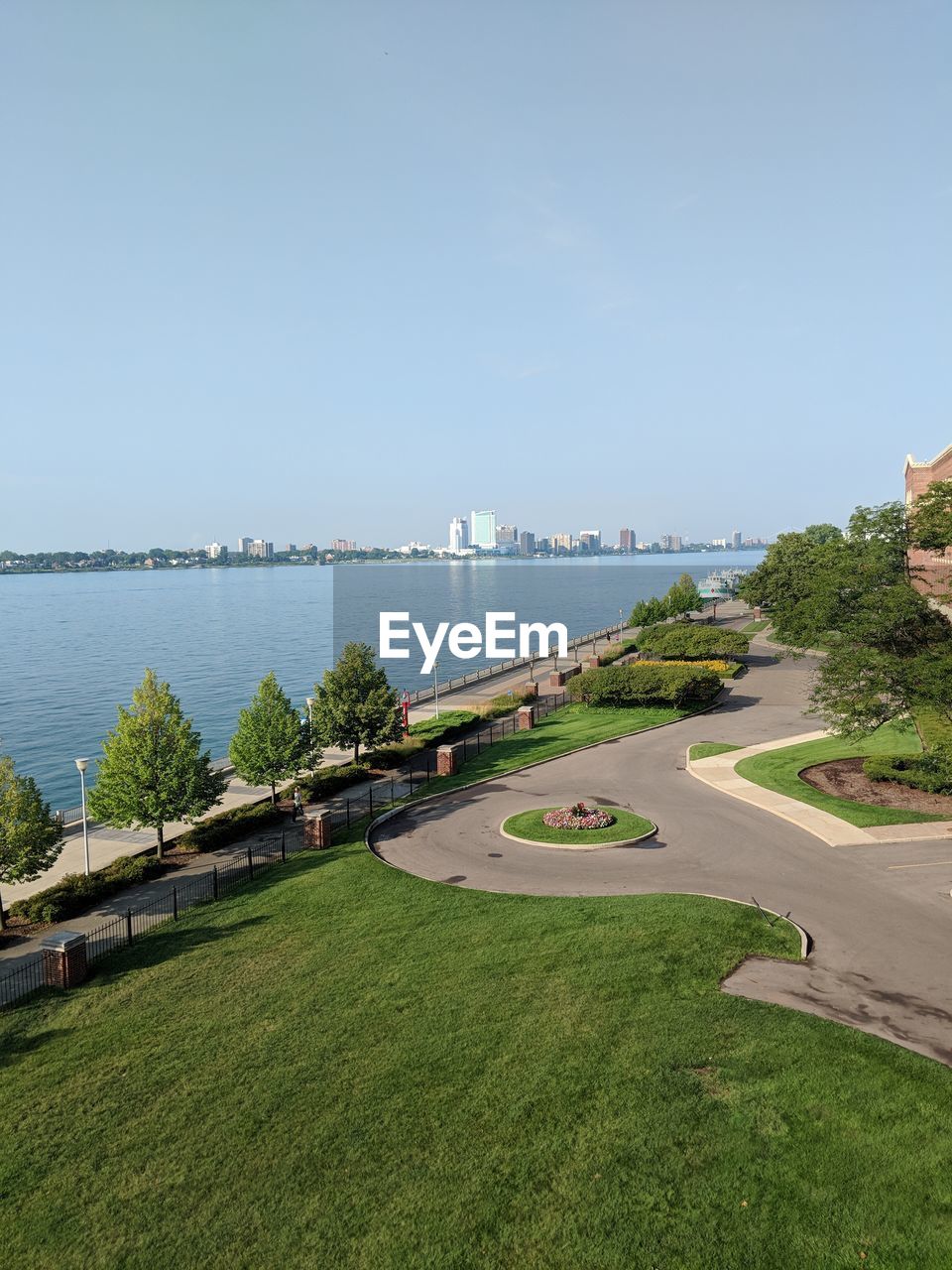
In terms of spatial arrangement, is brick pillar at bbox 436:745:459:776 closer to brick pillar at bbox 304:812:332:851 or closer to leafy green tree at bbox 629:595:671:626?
brick pillar at bbox 304:812:332:851

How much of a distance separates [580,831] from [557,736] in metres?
16.6

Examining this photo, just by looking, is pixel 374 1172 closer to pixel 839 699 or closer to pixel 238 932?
pixel 238 932

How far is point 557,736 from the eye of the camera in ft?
142

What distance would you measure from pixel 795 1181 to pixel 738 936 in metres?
7.96

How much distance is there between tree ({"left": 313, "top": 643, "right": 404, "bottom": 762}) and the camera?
37.6m

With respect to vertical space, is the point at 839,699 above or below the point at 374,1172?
above

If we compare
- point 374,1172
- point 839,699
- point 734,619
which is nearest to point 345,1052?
point 374,1172

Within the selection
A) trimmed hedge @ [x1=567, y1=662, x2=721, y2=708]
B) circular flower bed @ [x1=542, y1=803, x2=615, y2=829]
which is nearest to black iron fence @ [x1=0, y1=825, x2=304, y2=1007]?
circular flower bed @ [x1=542, y1=803, x2=615, y2=829]

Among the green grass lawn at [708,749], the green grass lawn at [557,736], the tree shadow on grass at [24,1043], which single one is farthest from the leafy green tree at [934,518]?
the tree shadow on grass at [24,1043]

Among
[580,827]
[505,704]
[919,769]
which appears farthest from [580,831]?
[505,704]

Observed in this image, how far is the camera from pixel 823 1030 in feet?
47.2

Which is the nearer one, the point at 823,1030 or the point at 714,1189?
the point at 714,1189

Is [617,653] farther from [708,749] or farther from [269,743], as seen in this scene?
[269,743]

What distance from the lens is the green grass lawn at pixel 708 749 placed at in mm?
37628
